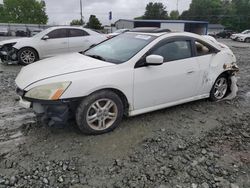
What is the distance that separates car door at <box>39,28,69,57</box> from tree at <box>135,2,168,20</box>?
244 ft

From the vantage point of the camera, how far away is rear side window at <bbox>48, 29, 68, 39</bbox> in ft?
30.1

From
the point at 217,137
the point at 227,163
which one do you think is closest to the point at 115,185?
the point at 227,163

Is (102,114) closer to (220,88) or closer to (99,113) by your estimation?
(99,113)

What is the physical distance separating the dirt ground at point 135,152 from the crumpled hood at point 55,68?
771 millimetres

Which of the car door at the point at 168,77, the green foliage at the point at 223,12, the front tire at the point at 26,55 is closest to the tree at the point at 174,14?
the green foliage at the point at 223,12

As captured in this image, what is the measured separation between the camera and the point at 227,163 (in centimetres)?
303

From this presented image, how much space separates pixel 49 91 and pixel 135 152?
4.42 feet

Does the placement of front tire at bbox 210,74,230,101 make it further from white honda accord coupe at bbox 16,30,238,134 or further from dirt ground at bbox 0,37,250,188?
dirt ground at bbox 0,37,250,188

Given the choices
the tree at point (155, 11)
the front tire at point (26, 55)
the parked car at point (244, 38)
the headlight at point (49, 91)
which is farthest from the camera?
the tree at point (155, 11)

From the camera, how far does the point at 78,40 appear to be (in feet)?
31.7

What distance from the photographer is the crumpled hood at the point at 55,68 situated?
3.38 meters

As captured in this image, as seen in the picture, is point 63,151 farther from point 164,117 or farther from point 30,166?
point 164,117

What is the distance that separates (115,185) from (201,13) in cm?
8243

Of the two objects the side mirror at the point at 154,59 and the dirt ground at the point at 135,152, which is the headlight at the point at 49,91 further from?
the side mirror at the point at 154,59
